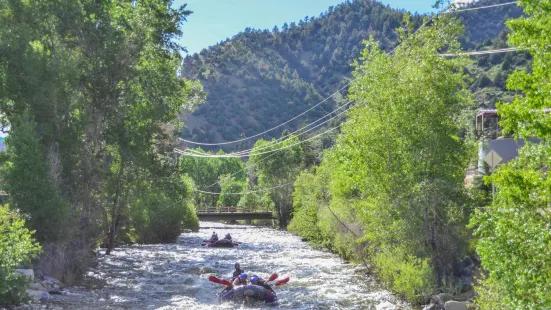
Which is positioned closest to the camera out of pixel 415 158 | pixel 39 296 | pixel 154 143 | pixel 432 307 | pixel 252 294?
pixel 432 307

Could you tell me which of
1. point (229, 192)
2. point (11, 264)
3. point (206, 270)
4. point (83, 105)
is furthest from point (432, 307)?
point (229, 192)

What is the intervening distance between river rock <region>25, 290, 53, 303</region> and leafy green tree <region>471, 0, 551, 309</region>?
14163 mm

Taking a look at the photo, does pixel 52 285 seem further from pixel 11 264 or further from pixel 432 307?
pixel 432 307

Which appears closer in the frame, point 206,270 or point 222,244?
point 206,270

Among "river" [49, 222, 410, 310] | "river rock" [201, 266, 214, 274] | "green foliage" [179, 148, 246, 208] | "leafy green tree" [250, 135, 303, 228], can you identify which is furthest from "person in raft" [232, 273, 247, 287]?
"green foliage" [179, 148, 246, 208]

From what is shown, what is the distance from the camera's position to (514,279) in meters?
10.3

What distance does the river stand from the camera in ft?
64.0

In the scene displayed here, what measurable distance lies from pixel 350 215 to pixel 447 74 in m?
9.80

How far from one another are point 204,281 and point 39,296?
784 cm

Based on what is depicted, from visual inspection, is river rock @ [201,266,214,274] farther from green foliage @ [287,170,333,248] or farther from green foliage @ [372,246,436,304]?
green foliage @ [287,170,333,248]

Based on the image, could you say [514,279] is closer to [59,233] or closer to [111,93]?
[59,233]

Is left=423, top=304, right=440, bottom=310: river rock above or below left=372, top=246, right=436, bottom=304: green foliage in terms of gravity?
below

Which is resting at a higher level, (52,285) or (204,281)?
(52,285)

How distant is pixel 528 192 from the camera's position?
10.1 meters
